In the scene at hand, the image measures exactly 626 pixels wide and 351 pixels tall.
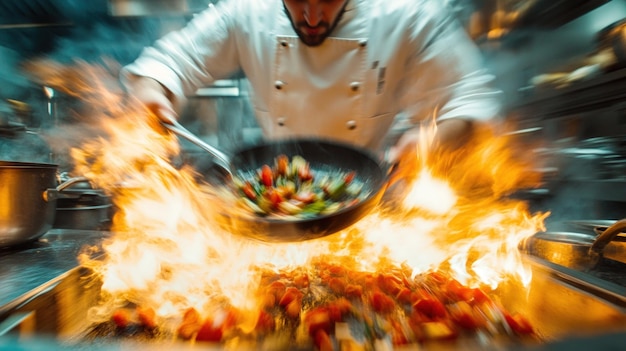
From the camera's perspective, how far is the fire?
3.86ft

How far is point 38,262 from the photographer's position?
1.25 metres

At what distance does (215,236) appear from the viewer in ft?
4.50

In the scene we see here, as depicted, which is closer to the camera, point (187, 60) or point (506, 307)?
point (506, 307)

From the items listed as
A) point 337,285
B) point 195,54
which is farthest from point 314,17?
point 337,285

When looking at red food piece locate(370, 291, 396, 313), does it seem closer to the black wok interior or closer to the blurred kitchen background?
the black wok interior

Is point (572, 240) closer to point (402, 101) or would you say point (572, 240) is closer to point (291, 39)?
point (402, 101)

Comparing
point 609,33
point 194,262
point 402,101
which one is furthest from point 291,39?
point 609,33

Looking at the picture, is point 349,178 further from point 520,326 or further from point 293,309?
point 520,326

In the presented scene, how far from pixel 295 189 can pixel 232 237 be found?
0.30 metres

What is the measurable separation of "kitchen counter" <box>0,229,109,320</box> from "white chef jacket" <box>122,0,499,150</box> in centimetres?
79

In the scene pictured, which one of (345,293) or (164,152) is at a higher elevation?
(164,152)

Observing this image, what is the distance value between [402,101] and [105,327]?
1667 mm

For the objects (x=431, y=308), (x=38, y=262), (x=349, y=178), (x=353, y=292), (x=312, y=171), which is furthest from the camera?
(x=312, y=171)

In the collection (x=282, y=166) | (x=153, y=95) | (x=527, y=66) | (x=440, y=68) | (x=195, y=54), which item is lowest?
(x=282, y=166)
